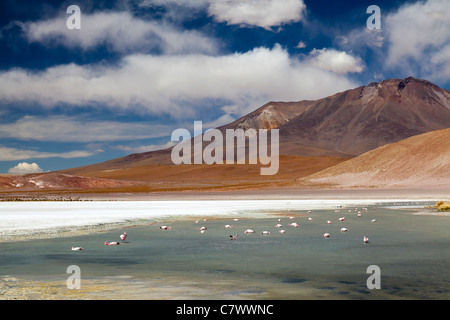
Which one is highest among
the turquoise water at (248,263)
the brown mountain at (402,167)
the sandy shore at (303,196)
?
the brown mountain at (402,167)

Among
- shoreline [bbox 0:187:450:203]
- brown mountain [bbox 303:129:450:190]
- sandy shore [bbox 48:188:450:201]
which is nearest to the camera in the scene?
sandy shore [bbox 48:188:450:201]

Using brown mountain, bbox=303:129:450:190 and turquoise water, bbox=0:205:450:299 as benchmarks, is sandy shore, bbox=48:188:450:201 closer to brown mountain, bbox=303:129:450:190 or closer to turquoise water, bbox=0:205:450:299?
brown mountain, bbox=303:129:450:190

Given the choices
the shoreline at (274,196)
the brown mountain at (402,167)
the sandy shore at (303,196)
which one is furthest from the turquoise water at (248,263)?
the brown mountain at (402,167)

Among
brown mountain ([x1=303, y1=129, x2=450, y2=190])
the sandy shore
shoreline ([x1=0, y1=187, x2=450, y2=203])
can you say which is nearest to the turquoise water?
the sandy shore

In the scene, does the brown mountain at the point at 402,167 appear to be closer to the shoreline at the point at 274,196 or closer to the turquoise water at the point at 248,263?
the shoreline at the point at 274,196

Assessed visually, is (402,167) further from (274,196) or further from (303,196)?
(274,196)
